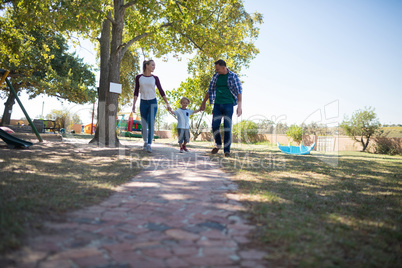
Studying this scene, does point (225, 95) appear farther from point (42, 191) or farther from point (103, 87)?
point (103, 87)

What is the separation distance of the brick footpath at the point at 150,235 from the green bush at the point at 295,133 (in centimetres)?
2228

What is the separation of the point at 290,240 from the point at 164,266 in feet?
2.91

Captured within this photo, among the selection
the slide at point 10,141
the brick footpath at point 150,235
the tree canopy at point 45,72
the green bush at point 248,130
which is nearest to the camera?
the brick footpath at point 150,235

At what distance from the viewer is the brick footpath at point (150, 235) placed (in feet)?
4.88

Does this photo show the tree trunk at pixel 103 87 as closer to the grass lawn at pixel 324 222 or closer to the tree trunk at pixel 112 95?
the tree trunk at pixel 112 95

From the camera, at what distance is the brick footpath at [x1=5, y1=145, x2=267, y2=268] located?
1488 mm

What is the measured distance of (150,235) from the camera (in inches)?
73.1

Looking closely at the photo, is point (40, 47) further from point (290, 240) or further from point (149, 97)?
point (290, 240)

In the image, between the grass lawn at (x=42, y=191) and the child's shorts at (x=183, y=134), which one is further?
the child's shorts at (x=183, y=134)

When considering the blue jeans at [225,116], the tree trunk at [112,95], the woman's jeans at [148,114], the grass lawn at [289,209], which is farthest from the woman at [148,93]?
the tree trunk at [112,95]

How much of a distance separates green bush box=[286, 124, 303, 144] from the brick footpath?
877 inches

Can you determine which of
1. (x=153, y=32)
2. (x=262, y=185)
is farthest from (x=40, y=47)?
(x=262, y=185)

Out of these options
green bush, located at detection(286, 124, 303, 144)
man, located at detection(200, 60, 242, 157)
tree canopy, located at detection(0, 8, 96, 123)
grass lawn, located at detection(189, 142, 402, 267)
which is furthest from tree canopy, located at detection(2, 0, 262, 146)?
green bush, located at detection(286, 124, 303, 144)

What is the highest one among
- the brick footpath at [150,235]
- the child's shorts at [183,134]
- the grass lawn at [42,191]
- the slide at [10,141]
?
the child's shorts at [183,134]
